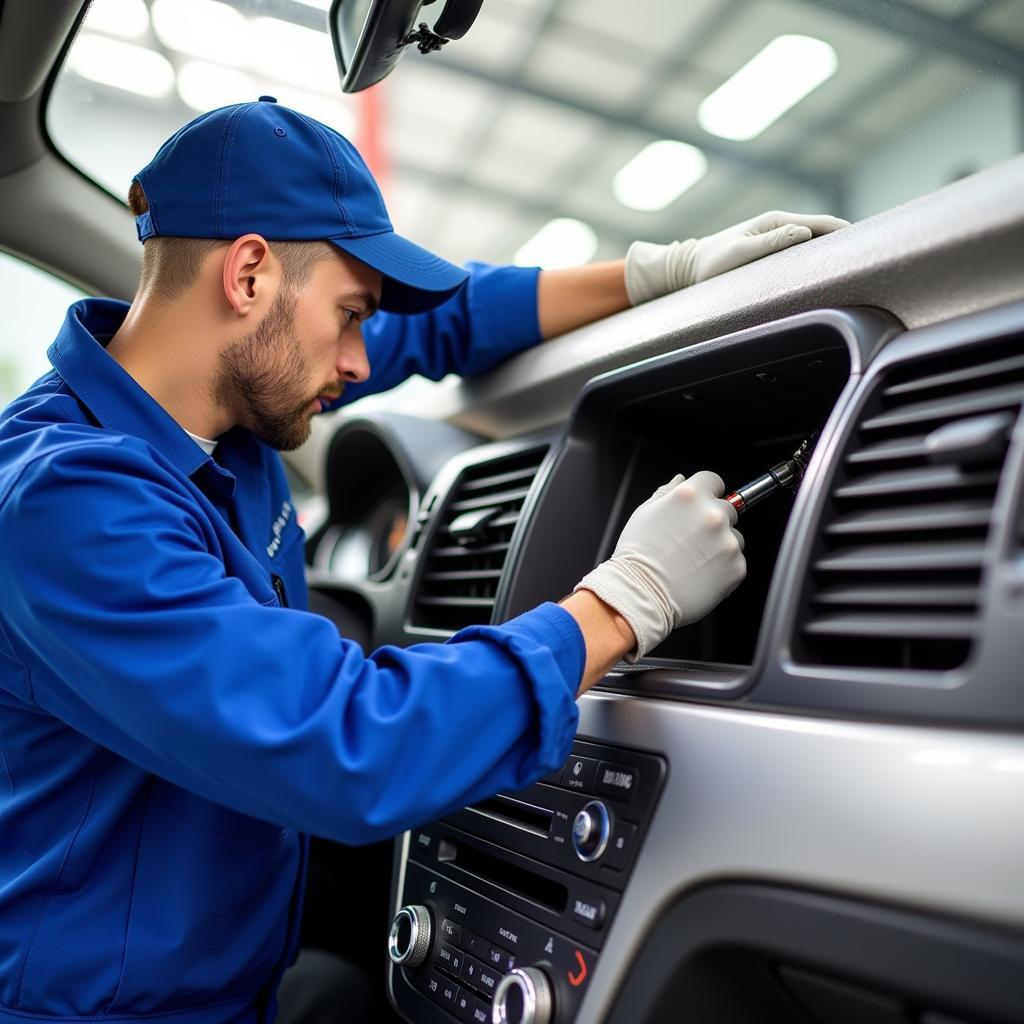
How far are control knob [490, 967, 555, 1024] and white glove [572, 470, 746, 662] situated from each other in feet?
0.87

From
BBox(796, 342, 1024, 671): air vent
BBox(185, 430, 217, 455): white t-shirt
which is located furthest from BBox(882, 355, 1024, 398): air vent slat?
BBox(185, 430, 217, 455): white t-shirt

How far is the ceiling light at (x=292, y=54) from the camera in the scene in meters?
1.26

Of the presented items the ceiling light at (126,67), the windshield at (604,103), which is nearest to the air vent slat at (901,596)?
the windshield at (604,103)

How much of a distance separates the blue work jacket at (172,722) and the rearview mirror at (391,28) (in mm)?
409

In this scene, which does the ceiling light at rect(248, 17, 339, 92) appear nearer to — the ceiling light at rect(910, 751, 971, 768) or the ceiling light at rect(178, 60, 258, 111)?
the ceiling light at rect(178, 60, 258, 111)

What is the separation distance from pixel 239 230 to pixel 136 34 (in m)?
0.64

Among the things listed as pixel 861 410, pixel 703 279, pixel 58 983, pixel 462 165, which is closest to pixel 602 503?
pixel 703 279

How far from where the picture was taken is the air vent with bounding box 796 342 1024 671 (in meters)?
0.56

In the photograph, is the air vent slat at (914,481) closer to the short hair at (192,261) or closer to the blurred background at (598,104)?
the blurred background at (598,104)

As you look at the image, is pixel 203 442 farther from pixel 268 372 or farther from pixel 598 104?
pixel 598 104

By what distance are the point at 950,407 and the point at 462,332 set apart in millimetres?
821

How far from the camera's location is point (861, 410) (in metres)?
0.67

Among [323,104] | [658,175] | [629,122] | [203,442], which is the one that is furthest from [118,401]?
[658,175]

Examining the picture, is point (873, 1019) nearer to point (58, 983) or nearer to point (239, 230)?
point (58, 983)
